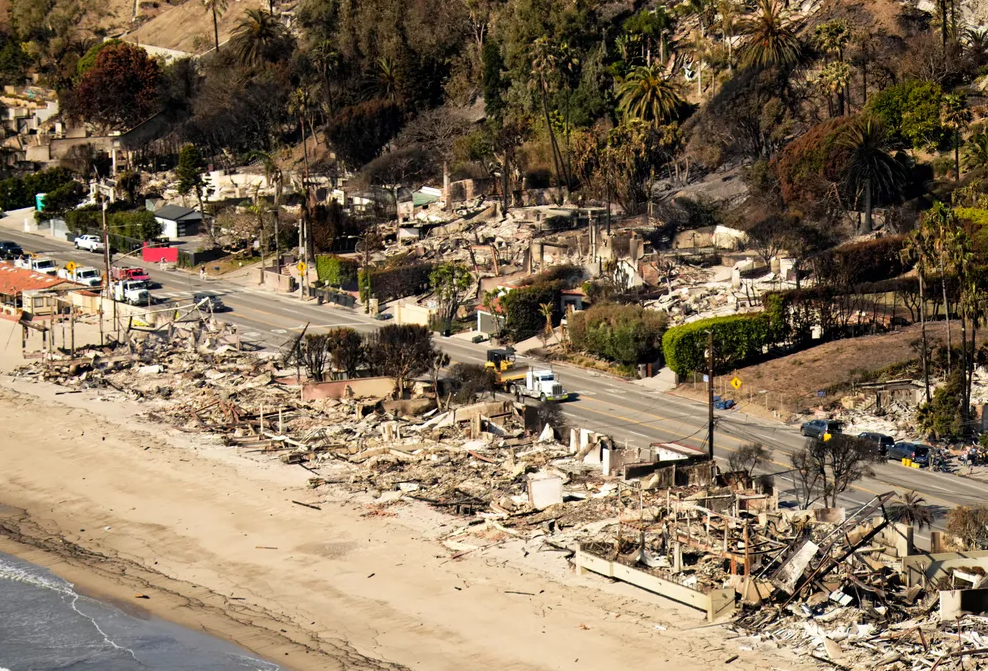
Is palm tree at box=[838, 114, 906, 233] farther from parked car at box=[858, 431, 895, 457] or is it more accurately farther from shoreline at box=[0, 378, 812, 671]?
shoreline at box=[0, 378, 812, 671]

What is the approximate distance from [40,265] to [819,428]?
205 feet

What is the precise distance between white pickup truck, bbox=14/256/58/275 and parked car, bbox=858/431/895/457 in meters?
62.0

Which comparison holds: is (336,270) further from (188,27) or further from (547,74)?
(188,27)

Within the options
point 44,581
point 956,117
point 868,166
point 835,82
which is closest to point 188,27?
point 835,82

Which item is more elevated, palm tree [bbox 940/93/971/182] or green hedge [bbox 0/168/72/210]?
palm tree [bbox 940/93/971/182]

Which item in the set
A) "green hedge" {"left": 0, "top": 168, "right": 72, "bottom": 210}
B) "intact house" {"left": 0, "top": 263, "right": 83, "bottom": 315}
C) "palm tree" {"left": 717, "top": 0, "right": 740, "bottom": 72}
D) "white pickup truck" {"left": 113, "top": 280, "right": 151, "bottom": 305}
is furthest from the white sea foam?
"green hedge" {"left": 0, "top": 168, "right": 72, "bottom": 210}

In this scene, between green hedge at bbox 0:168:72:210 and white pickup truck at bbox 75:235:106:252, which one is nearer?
white pickup truck at bbox 75:235:106:252

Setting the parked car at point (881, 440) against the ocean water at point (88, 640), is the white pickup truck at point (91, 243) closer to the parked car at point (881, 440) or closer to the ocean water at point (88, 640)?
the ocean water at point (88, 640)

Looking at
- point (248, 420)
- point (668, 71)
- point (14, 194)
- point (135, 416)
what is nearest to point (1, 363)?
point (135, 416)

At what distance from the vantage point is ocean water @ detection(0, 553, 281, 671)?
51.5 metres

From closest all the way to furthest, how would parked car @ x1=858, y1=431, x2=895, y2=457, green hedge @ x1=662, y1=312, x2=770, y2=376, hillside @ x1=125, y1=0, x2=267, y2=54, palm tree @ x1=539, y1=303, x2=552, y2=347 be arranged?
parked car @ x1=858, y1=431, x2=895, y2=457, green hedge @ x1=662, y1=312, x2=770, y2=376, palm tree @ x1=539, y1=303, x2=552, y2=347, hillside @ x1=125, y1=0, x2=267, y2=54

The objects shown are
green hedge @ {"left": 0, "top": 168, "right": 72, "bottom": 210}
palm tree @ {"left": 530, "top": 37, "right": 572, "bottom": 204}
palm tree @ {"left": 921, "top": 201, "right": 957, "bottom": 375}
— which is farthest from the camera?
green hedge @ {"left": 0, "top": 168, "right": 72, "bottom": 210}

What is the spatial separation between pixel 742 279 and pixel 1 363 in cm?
4240

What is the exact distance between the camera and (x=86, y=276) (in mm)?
111188
